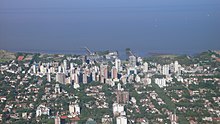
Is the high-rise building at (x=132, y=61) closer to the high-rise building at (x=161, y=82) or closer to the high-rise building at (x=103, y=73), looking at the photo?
the high-rise building at (x=103, y=73)

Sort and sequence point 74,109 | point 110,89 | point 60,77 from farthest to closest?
point 60,77 < point 110,89 < point 74,109

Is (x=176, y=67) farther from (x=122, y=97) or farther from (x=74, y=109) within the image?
(x=74, y=109)

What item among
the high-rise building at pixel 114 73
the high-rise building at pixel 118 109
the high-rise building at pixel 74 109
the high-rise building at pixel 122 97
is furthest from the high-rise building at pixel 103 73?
the high-rise building at pixel 118 109

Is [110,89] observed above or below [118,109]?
above

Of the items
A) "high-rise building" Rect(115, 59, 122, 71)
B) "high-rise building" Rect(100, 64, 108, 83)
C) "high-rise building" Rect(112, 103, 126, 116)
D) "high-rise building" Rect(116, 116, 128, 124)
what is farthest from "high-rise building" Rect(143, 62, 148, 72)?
"high-rise building" Rect(116, 116, 128, 124)

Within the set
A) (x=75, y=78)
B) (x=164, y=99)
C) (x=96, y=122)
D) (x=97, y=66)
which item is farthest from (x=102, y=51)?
(x=96, y=122)

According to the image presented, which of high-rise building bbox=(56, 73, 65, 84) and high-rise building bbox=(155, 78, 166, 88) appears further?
high-rise building bbox=(56, 73, 65, 84)

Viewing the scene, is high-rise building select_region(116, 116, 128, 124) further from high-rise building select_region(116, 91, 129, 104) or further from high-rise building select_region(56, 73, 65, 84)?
high-rise building select_region(56, 73, 65, 84)

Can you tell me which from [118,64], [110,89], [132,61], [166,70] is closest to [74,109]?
[110,89]

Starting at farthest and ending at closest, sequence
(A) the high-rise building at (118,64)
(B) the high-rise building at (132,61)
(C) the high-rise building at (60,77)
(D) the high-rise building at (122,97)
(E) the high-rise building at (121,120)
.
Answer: (B) the high-rise building at (132,61) → (A) the high-rise building at (118,64) → (C) the high-rise building at (60,77) → (D) the high-rise building at (122,97) → (E) the high-rise building at (121,120)

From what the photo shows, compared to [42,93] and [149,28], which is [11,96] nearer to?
[42,93]

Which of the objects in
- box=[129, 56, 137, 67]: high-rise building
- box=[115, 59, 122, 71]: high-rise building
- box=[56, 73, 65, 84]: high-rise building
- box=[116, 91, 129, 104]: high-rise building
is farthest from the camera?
box=[129, 56, 137, 67]: high-rise building
